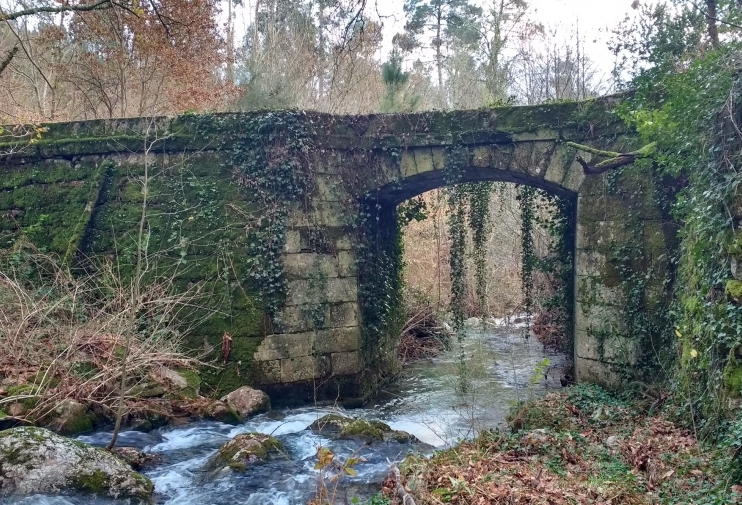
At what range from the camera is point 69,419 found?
5.57 metres

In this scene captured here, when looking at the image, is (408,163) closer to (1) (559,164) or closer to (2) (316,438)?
(1) (559,164)

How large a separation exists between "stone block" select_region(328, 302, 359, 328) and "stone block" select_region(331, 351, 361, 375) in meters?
0.39

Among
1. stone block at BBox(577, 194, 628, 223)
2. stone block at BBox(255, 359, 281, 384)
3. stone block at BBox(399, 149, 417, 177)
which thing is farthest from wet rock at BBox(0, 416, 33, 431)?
stone block at BBox(577, 194, 628, 223)

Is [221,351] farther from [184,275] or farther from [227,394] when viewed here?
[184,275]

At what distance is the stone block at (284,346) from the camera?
7297 mm

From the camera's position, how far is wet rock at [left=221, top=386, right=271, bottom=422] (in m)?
6.78

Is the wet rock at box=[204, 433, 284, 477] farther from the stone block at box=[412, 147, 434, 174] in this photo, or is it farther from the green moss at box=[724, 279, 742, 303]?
the green moss at box=[724, 279, 742, 303]

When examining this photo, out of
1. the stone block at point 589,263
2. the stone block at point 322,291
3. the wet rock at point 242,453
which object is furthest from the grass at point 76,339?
the stone block at point 589,263

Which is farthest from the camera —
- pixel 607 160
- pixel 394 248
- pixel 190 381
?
pixel 394 248

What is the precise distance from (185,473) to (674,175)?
5.78 meters

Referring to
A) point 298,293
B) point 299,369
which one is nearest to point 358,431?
point 299,369

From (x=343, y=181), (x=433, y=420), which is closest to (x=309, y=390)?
(x=433, y=420)

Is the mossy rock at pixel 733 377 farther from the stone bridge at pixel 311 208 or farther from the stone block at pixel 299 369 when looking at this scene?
the stone block at pixel 299 369

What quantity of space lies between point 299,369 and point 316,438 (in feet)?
4.33
